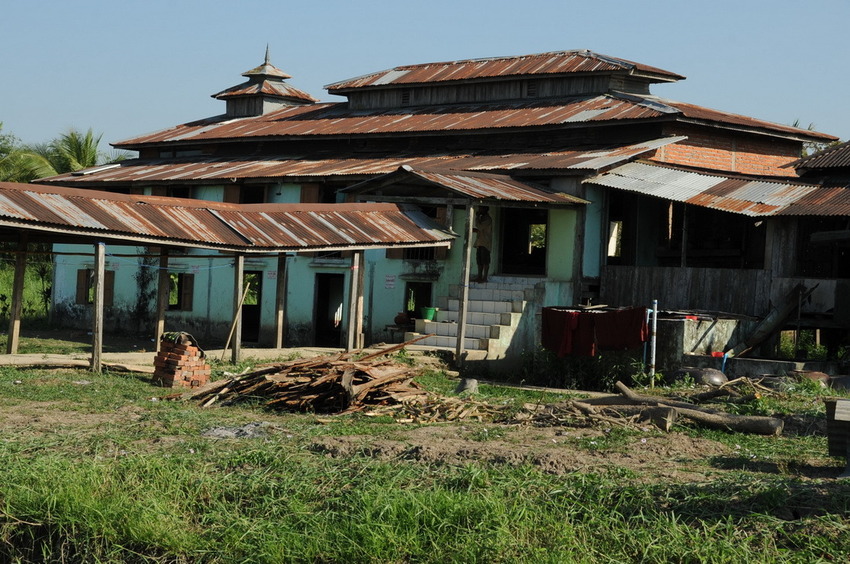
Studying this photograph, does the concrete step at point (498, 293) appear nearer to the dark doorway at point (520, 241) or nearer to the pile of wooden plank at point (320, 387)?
the dark doorway at point (520, 241)

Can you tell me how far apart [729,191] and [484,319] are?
17.7 ft

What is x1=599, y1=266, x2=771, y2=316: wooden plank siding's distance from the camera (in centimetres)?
2106

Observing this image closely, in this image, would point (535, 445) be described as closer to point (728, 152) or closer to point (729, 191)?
point (729, 191)

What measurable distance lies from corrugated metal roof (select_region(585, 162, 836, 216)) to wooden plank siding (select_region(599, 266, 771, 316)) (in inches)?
49.2

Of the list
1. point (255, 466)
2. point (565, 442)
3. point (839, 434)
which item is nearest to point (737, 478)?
point (839, 434)

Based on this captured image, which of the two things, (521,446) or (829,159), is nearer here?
(521,446)

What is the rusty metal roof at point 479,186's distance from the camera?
69.8 ft

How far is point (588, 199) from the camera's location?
23156 millimetres

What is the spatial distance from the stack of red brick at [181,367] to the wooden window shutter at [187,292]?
12.2 metres

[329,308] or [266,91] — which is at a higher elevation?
[266,91]

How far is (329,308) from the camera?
28.4 metres

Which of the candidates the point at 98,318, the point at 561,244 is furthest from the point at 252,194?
the point at 98,318

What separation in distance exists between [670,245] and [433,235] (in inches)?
225

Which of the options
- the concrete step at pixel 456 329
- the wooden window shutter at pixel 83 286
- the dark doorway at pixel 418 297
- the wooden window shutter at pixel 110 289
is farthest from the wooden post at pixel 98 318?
the wooden window shutter at pixel 83 286
